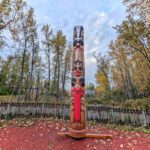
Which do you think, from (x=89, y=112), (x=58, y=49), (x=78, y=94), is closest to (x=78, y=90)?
(x=78, y=94)

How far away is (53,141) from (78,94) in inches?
85.5

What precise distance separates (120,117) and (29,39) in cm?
1132

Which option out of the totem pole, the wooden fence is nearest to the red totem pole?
the totem pole

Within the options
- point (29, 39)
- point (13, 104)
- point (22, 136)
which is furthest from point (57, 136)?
point (29, 39)

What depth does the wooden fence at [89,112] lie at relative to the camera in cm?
1144

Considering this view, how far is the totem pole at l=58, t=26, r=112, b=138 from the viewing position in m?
7.41

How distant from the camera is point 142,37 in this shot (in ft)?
49.1

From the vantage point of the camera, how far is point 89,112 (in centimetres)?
1241

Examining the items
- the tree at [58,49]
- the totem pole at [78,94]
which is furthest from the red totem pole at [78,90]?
the tree at [58,49]

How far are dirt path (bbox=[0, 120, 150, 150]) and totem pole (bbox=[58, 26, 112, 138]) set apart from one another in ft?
1.12

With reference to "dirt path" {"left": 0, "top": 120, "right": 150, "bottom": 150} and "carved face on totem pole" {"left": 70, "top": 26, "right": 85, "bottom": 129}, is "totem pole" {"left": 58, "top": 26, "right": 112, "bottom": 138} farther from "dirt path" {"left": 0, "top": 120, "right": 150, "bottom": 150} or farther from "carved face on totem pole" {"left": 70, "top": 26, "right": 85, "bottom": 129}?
"dirt path" {"left": 0, "top": 120, "right": 150, "bottom": 150}

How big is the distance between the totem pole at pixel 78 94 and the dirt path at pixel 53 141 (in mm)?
340

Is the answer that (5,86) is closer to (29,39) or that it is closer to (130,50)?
(29,39)

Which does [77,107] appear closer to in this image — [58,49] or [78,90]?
[78,90]
